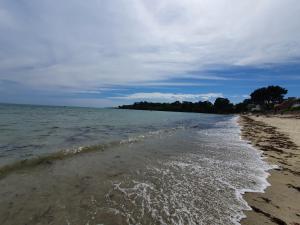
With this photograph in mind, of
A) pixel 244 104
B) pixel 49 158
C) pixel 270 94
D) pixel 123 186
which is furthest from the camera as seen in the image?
pixel 244 104

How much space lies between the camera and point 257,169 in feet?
30.1

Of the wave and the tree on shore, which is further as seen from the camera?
the tree on shore

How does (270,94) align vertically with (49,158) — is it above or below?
above

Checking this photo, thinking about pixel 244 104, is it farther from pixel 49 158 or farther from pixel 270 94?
pixel 49 158

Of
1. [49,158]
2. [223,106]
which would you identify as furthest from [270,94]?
[49,158]

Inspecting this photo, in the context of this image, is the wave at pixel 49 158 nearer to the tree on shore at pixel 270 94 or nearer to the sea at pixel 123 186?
the sea at pixel 123 186

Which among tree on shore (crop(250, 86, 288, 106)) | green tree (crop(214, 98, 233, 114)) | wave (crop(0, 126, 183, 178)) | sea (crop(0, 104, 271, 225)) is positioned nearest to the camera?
sea (crop(0, 104, 271, 225))

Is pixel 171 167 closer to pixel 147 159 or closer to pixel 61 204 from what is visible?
pixel 147 159

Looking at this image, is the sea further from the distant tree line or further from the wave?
the distant tree line

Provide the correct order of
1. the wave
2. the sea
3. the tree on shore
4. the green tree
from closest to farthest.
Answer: the sea < the wave < the tree on shore < the green tree

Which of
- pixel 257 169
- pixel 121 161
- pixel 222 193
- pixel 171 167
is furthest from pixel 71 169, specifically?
pixel 257 169

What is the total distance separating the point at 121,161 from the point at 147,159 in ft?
4.11

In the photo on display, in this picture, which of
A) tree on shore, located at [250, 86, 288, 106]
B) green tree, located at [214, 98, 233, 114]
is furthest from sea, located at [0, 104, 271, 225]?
green tree, located at [214, 98, 233, 114]

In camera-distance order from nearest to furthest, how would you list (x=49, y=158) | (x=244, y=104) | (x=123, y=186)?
(x=123, y=186)
(x=49, y=158)
(x=244, y=104)
